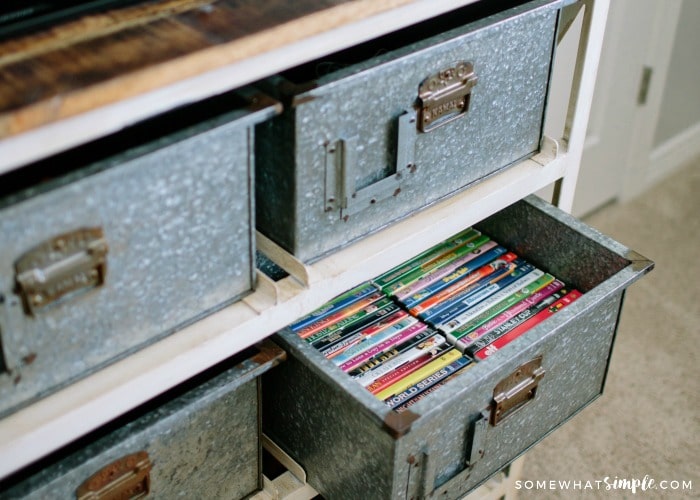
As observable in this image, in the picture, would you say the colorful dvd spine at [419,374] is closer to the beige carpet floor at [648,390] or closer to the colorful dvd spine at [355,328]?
the colorful dvd spine at [355,328]

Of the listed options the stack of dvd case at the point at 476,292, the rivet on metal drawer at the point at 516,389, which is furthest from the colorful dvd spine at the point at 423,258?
the rivet on metal drawer at the point at 516,389

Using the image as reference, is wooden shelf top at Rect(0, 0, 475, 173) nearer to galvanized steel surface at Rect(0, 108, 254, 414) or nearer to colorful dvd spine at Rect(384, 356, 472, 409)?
galvanized steel surface at Rect(0, 108, 254, 414)

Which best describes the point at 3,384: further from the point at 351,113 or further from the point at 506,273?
the point at 506,273

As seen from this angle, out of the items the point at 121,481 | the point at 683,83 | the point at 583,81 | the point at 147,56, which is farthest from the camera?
the point at 683,83

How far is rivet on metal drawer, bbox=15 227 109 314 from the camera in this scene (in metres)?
0.71

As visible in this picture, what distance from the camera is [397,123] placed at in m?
0.94

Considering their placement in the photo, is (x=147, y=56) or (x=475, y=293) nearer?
(x=147, y=56)

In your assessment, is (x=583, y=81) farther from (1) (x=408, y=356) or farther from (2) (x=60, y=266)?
(2) (x=60, y=266)

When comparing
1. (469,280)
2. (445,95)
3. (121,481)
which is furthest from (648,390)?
(121,481)

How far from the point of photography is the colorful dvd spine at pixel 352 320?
1.12 metres

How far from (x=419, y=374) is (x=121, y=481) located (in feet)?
1.17

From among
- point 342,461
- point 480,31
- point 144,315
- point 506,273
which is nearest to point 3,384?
point 144,315

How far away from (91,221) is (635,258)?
68 cm

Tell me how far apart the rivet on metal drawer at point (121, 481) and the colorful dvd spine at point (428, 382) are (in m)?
0.28
